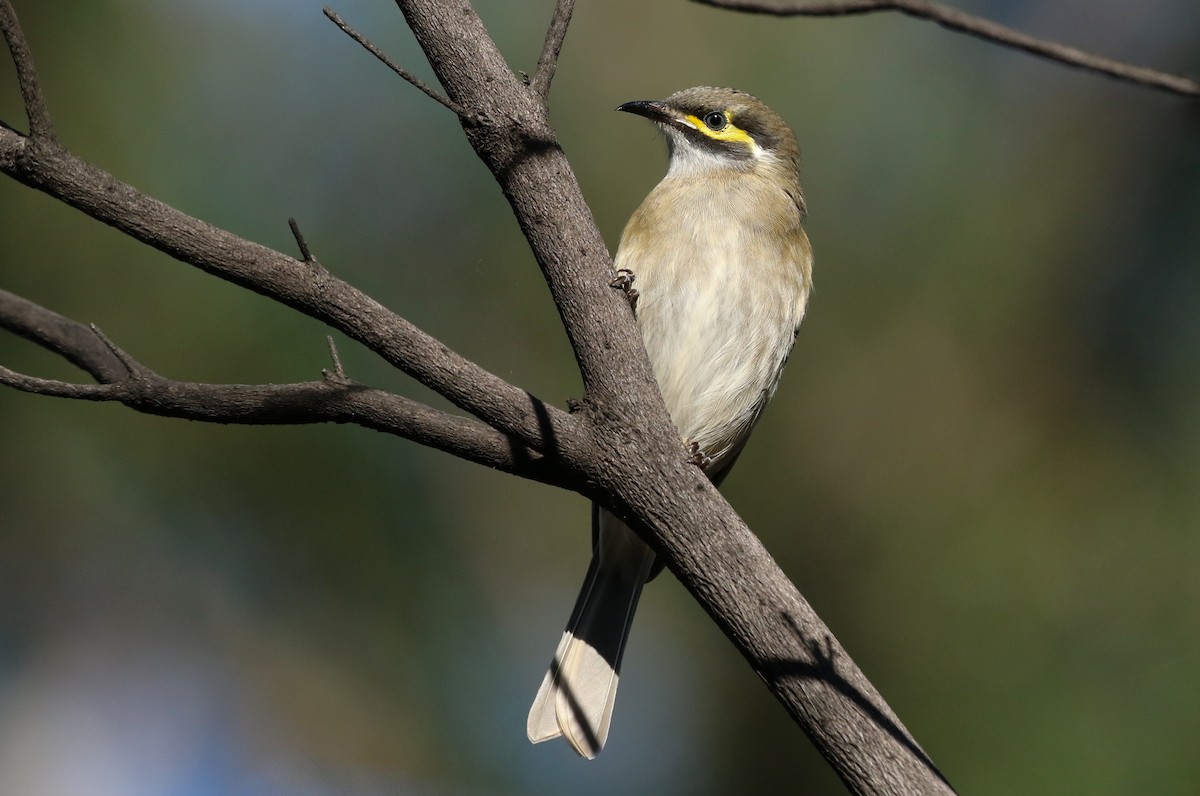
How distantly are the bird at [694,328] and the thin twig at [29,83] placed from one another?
79.5 inches

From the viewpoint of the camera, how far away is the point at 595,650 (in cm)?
437

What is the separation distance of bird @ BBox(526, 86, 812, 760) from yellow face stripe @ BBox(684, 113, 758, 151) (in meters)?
0.08

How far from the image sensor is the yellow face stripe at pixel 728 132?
15.7ft

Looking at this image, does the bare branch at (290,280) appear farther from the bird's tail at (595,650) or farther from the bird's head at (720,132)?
the bird's head at (720,132)

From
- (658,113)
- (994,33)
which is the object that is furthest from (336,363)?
(658,113)

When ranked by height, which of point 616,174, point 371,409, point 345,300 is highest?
point 616,174

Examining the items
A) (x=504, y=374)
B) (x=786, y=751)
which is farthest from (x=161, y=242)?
(x=786, y=751)

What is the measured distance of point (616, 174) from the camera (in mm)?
8203

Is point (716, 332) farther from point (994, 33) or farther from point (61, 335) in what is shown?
point (61, 335)

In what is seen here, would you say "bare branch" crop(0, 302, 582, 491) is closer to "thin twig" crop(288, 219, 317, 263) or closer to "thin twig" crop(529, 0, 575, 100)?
"thin twig" crop(288, 219, 317, 263)

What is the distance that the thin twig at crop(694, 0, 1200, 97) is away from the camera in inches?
82.4

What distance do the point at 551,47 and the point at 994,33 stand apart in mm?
1256

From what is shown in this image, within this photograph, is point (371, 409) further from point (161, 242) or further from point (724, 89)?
point (724, 89)

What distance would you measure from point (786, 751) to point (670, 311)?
478cm
